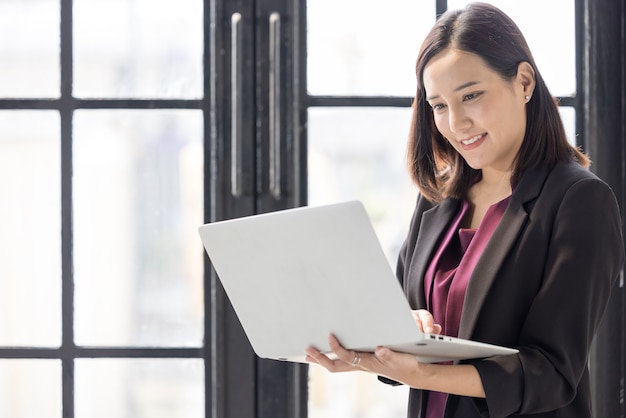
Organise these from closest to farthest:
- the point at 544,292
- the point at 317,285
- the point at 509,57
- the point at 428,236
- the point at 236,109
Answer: the point at 317,285 → the point at 544,292 → the point at 509,57 → the point at 428,236 → the point at 236,109

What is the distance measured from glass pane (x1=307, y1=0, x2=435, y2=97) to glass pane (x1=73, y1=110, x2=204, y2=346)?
37 centimetres

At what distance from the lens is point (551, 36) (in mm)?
2078

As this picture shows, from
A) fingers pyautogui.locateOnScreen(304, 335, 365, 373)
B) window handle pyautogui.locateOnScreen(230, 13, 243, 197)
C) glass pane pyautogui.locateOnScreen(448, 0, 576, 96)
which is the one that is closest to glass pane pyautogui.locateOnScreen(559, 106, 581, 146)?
glass pane pyautogui.locateOnScreen(448, 0, 576, 96)

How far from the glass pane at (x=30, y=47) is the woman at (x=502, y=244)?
1.01m

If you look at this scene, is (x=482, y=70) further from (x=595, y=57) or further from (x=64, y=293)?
(x=64, y=293)

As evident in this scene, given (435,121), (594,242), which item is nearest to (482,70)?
(435,121)

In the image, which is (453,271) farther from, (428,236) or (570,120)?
(570,120)

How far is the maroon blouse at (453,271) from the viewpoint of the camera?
1.44 metres

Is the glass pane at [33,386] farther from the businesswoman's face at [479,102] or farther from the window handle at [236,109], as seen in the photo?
the businesswoman's face at [479,102]

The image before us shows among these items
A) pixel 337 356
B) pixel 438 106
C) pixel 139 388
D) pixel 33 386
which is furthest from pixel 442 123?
pixel 33 386

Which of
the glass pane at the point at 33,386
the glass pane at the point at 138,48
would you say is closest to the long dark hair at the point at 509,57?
the glass pane at the point at 138,48

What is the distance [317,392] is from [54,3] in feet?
3.97

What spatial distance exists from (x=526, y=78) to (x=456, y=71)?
13 cm

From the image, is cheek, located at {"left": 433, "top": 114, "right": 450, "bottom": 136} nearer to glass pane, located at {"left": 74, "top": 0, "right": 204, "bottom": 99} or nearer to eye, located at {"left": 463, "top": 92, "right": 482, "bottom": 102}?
eye, located at {"left": 463, "top": 92, "right": 482, "bottom": 102}
